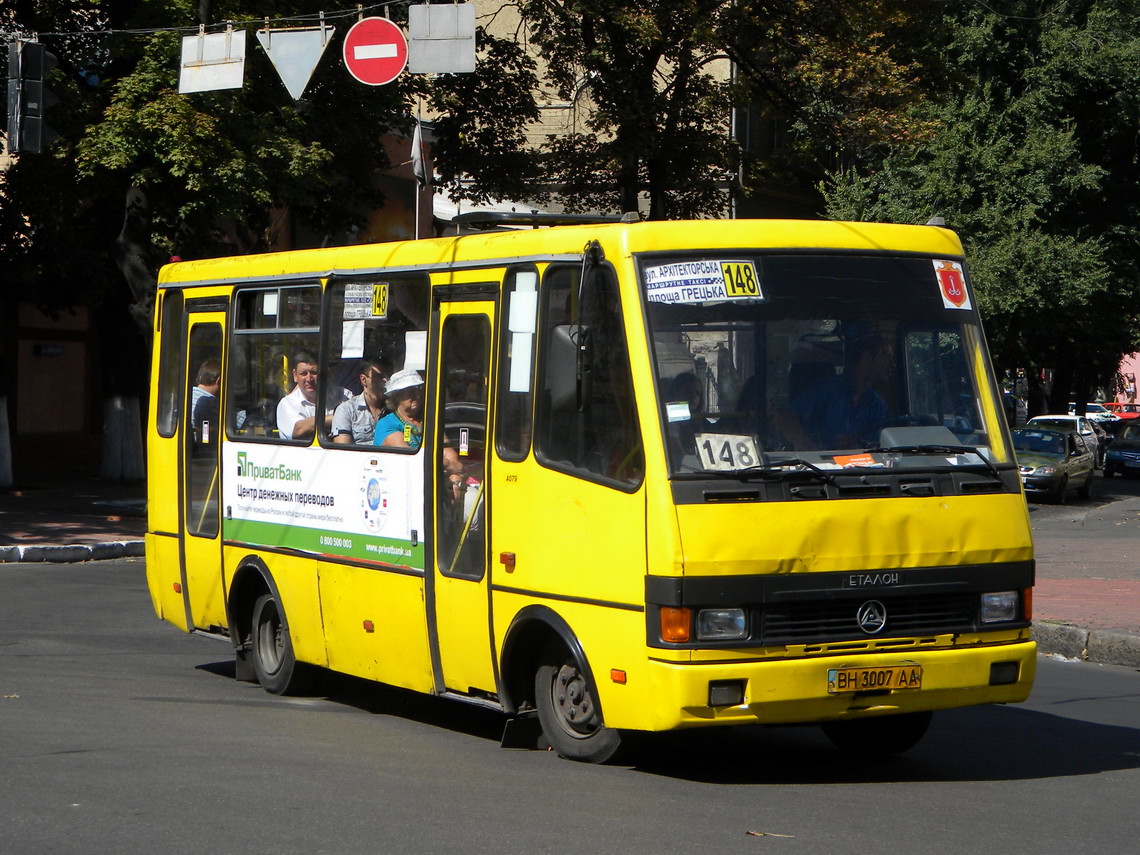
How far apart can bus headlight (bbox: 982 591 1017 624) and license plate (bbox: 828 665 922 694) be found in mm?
477

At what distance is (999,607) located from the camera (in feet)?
23.9

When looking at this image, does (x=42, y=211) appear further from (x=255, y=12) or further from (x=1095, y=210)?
(x=1095, y=210)

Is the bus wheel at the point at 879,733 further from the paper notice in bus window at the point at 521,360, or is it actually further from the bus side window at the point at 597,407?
the paper notice in bus window at the point at 521,360

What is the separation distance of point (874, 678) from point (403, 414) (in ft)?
9.73

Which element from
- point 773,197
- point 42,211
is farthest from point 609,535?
point 773,197

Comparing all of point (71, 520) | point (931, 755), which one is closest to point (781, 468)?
point (931, 755)

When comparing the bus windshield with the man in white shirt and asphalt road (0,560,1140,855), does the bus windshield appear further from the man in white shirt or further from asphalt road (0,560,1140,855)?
the man in white shirt

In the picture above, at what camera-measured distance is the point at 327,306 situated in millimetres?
9320

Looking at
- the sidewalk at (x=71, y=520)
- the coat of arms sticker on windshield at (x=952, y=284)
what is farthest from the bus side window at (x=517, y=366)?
the sidewalk at (x=71, y=520)

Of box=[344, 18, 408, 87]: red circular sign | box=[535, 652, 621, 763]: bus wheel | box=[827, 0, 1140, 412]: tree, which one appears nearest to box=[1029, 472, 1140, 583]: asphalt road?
box=[827, 0, 1140, 412]: tree

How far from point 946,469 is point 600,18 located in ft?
72.2

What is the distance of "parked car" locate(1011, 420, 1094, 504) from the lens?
34.6 metres

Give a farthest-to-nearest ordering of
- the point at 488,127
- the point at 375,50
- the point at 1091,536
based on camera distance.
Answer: the point at 488,127 < the point at 1091,536 < the point at 375,50

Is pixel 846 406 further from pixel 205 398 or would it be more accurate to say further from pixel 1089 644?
pixel 1089 644
